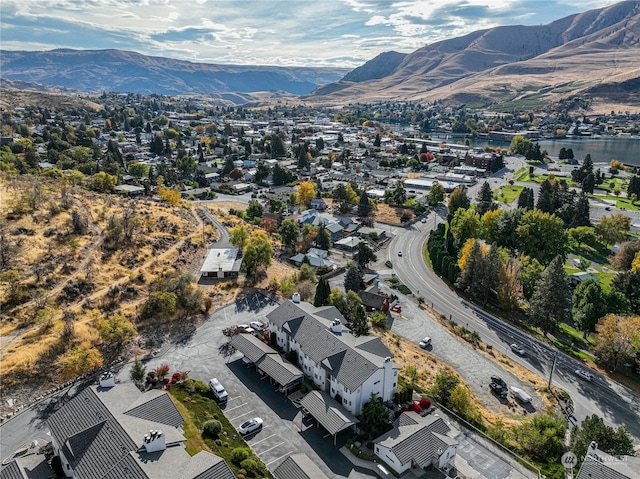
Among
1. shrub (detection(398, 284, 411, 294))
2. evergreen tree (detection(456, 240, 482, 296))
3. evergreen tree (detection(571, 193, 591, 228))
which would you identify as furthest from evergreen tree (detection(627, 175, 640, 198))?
shrub (detection(398, 284, 411, 294))

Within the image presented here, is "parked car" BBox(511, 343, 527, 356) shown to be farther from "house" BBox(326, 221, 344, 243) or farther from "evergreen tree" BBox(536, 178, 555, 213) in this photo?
"evergreen tree" BBox(536, 178, 555, 213)

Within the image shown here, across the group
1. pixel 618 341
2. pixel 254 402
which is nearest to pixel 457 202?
pixel 618 341

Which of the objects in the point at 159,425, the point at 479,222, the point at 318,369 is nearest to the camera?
the point at 159,425

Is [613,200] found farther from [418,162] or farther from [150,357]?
[150,357]

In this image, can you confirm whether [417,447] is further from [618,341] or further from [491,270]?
[491,270]

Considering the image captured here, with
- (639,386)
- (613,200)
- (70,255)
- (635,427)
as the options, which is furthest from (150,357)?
(613,200)

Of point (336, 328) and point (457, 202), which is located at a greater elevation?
point (336, 328)
